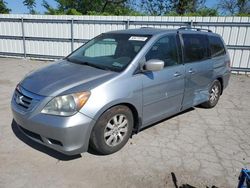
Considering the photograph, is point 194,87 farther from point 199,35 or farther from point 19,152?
point 19,152

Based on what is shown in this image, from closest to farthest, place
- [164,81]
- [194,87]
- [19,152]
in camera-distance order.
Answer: [19,152], [164,81], [194,87]

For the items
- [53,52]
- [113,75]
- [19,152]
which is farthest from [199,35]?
[53,52]

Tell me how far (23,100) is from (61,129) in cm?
78

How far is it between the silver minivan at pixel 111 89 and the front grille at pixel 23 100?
0.01 metres

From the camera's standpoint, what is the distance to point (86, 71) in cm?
339

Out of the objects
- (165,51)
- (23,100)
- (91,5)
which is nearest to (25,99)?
(23,100)

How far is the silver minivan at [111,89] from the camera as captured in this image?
9.37 feet

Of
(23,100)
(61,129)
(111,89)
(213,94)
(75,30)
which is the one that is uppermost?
(75,30)

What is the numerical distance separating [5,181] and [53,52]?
895cm

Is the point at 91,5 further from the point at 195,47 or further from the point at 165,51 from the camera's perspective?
the point at 165,51

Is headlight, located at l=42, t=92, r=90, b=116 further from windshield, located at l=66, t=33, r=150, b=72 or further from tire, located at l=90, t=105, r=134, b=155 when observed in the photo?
windshield, located at l=66, t=33, r=150, b=72

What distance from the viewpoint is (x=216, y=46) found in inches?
203

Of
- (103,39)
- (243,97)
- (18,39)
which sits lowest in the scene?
(243,97)

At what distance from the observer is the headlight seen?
2816 mm
